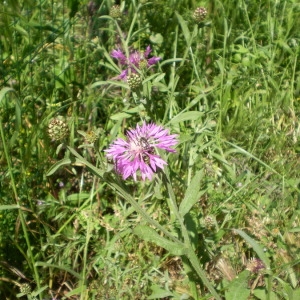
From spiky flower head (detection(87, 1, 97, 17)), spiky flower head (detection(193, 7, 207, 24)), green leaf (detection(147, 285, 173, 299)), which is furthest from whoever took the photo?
spiky flower head (detection(87, 1, 97, 17))

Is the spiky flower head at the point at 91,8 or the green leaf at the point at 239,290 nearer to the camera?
the green leaf at the point at 239,290

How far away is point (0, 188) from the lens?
1.60 m

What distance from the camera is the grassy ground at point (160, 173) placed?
4.15 ft

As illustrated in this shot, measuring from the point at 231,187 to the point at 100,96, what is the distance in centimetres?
68

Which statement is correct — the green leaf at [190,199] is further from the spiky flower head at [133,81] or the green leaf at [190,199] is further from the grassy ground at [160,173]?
the spiky flower head at [133,81]

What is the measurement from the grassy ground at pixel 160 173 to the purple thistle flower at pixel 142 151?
4 cm

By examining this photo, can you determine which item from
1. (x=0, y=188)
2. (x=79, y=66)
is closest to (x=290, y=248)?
(x=0, y=188)

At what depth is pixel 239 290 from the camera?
3.68ft

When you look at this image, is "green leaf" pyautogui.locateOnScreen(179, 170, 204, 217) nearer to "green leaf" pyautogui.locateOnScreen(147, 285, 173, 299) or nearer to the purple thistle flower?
the purple thistle flower

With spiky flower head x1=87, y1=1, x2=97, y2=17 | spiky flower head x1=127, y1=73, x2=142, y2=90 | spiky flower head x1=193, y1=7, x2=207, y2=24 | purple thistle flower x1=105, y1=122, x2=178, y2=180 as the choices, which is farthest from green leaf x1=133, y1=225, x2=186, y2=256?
spiky flower head x1=87, y1=1, x2=97, y2=17

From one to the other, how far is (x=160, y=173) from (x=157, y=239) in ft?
0.48

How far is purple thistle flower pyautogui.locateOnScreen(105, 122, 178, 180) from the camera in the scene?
1.14 m

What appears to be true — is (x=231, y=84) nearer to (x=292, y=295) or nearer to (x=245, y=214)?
(x=245, y=214)

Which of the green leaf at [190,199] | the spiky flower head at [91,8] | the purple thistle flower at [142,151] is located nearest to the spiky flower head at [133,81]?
the purple thistle flower at [142,151]
